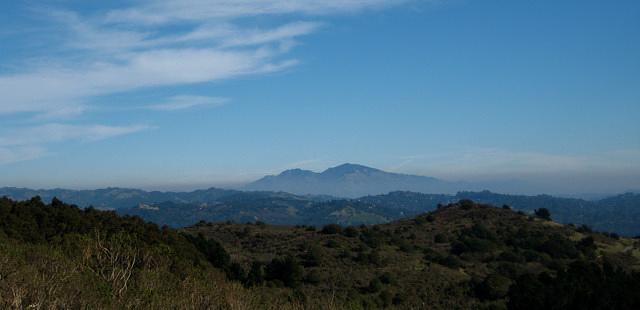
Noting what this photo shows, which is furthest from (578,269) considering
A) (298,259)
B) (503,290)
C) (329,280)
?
(298,259)

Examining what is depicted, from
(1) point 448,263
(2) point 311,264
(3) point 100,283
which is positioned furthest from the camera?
(1) point 448,263

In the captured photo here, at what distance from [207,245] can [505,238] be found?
46901 mm

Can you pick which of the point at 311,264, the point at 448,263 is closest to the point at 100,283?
the point at 311,264

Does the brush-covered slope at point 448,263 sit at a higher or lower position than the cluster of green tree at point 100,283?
lower

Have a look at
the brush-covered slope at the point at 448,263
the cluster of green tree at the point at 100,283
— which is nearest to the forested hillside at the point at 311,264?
the cluster of green tree at the point at 100,283

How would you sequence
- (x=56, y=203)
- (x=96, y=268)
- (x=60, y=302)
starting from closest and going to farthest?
1. (x=60, y=302)
2. (x=96, y=268)
3. (x=56, y=203)

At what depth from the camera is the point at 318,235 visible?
76.6 metres

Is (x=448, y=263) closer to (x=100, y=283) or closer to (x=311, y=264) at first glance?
(x=311, y=264)

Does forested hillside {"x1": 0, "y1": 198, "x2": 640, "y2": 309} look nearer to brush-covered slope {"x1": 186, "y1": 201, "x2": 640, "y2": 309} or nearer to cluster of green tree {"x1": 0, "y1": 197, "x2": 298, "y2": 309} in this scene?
cluster of green tree {"x1": 0, "y1": 197, "x2": 298, "y2": 309}

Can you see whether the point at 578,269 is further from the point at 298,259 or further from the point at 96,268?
the point at 96,268

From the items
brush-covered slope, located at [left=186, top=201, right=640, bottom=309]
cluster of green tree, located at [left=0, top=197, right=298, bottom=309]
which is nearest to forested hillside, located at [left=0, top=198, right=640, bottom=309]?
cluster of green tree, located at [left=0, top=197, right=298, bottom=309]

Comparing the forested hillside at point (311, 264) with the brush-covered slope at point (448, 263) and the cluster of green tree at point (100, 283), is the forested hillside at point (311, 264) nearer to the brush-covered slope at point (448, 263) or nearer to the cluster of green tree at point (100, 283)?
the cluster of green tree at point (100, 283)

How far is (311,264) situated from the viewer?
58875mm

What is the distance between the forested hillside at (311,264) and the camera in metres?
20.7
